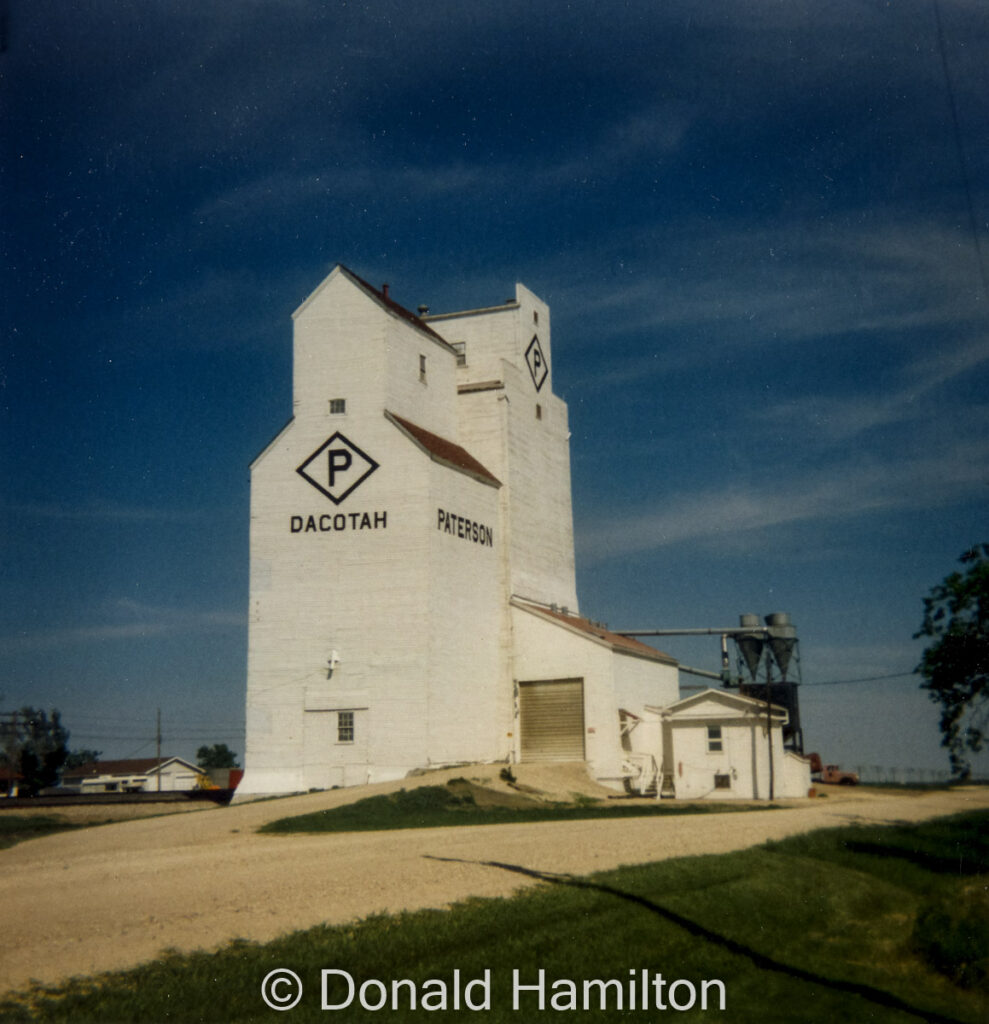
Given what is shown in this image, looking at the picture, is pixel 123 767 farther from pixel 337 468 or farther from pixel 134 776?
pixel 337 468

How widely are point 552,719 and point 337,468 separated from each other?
39.0 feet

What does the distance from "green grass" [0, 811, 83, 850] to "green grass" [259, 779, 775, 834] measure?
5335mm

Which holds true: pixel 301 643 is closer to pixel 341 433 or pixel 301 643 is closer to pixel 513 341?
pixel 341 433

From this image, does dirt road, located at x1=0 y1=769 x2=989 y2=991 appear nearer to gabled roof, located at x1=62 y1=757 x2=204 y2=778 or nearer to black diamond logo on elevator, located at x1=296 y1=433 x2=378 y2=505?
black diamond logo on elevator, located at x1=296 y1=433 x2=378 y2=505

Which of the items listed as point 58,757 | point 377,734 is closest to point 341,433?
point 377,734

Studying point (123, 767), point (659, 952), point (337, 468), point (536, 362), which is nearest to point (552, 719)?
point (337, 468)

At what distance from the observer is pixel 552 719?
129 feet

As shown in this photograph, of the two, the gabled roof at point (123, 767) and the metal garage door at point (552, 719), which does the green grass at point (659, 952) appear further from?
the gabled roof at point (123, 767)

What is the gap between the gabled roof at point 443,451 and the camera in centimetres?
3622

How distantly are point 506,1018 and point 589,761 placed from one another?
96.8 feet

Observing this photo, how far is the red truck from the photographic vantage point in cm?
A: 5484

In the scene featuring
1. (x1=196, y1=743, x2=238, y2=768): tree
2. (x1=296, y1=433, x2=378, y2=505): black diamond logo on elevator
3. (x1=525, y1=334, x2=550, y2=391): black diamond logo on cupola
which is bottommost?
(x1=196, y1=743, x2=238, y2=768): tree

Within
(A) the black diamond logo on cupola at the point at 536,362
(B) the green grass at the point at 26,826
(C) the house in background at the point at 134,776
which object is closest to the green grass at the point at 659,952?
(B) the green grass at the point at 26,826

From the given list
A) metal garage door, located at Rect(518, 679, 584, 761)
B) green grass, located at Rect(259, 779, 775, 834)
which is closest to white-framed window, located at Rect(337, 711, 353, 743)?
green grass, located at Rect(259, 779, 775, 834)
